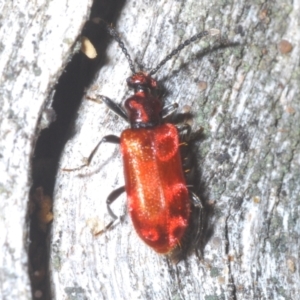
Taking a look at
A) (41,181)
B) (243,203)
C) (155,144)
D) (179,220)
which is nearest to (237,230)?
(243,203)

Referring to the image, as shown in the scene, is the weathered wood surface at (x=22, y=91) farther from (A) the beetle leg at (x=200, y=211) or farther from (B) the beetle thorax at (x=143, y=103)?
(A) the beetle leg at (x=200, y=211)

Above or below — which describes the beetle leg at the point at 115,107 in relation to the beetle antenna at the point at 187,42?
below

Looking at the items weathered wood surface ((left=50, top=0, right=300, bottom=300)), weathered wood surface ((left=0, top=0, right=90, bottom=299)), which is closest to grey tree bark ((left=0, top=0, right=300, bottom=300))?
weathered wood surface ((left=50, top=0, right=300, bottom=300))

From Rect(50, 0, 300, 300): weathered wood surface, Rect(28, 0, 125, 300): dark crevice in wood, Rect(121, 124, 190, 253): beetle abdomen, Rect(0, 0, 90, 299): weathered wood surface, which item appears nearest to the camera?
Rect(0, 0, 90, 299): weathered wood surface

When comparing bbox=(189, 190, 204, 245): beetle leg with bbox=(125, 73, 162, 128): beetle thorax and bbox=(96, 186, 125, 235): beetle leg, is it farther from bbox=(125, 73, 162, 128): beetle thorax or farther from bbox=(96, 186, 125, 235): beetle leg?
bbox=(125, 73, 162, 128): beetle thorax

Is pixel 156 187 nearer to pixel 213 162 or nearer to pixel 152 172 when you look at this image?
pixel 152 172

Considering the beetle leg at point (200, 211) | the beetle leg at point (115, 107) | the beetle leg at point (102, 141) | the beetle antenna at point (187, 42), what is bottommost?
the beetle leg at point (200, 211)

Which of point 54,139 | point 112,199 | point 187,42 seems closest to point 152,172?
point 112,199

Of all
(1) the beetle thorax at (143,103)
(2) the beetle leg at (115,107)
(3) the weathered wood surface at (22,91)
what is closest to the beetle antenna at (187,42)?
(1) the beetle thorax at (143,103)
